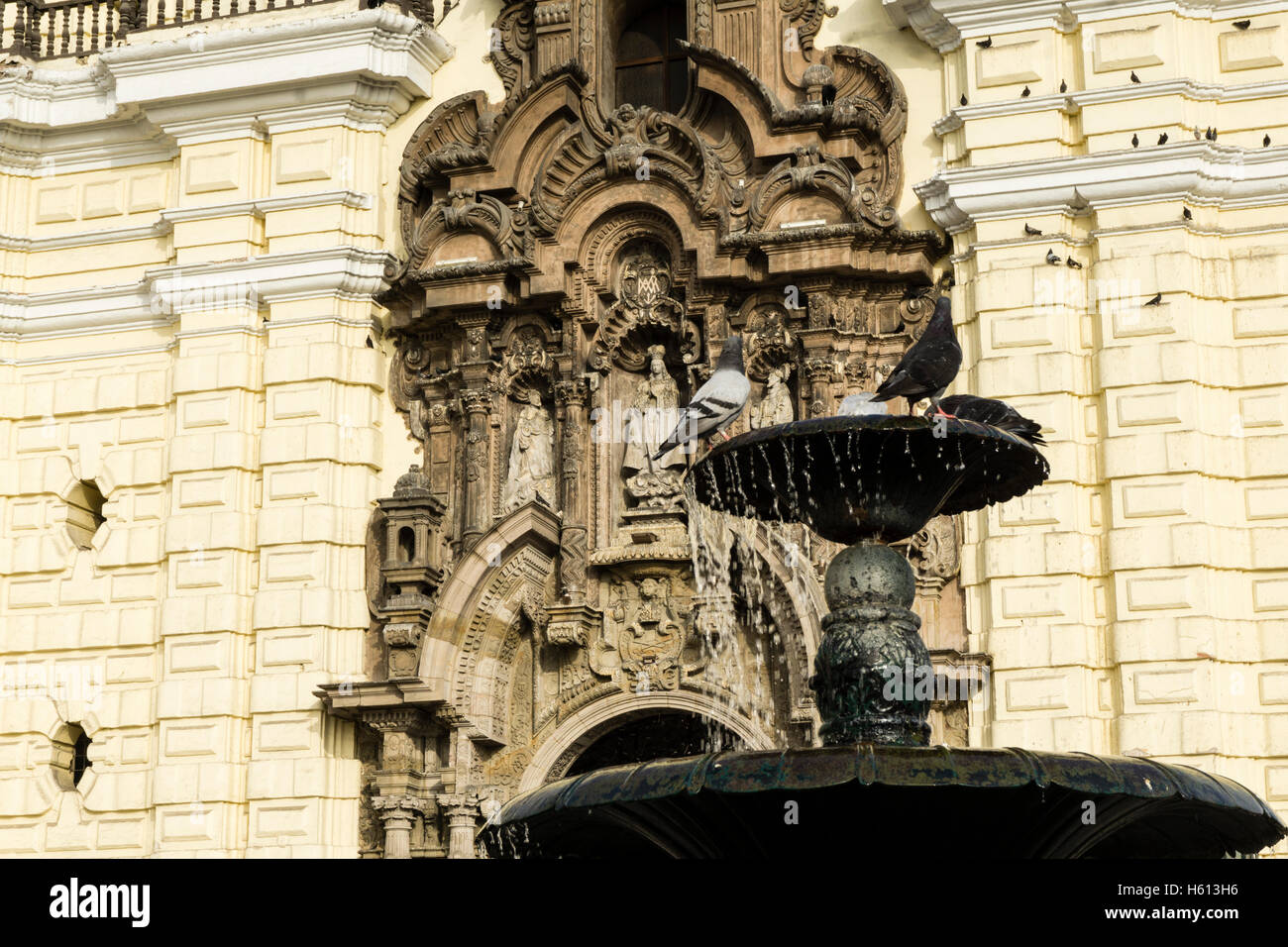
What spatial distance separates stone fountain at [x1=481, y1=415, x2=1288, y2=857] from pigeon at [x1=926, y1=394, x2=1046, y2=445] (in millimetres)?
196

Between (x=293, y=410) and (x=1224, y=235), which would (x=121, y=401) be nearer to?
(x=293, y=410)

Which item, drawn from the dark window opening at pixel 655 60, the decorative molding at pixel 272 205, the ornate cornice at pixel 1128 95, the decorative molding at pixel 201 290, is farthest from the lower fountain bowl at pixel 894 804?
the dark window opening at pixel 655 60

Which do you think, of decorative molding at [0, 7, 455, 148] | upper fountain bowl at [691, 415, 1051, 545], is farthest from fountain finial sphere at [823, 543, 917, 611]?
decorative molding at [0, 7, 455, 148]

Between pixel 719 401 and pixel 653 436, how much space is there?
3.37 meters

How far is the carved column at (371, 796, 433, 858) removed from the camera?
1742 centimetres

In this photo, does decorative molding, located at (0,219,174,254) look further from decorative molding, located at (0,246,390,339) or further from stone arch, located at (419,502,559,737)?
stone arch, located at (419,502,559,737)

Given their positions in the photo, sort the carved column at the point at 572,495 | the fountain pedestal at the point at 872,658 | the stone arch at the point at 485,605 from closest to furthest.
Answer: the fountain pedestal at the point at 872,658
the stone arch at the point at 485,605
the carved column at the point at 572,495

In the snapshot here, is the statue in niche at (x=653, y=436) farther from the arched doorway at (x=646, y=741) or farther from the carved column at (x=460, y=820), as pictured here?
the carved column at (x=460, y=820)

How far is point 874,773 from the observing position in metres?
10.1

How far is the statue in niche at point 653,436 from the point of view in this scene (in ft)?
58.7

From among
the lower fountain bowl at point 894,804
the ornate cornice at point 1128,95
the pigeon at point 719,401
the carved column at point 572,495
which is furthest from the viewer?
the carved column at point 572,495

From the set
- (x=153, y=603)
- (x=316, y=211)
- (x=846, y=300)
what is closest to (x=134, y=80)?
(x=316, y=211)

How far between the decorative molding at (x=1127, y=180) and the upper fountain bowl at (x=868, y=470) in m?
5.20

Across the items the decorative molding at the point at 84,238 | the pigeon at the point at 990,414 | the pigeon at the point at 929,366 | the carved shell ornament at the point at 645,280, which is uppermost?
the decorative molding at the point at 84,238
